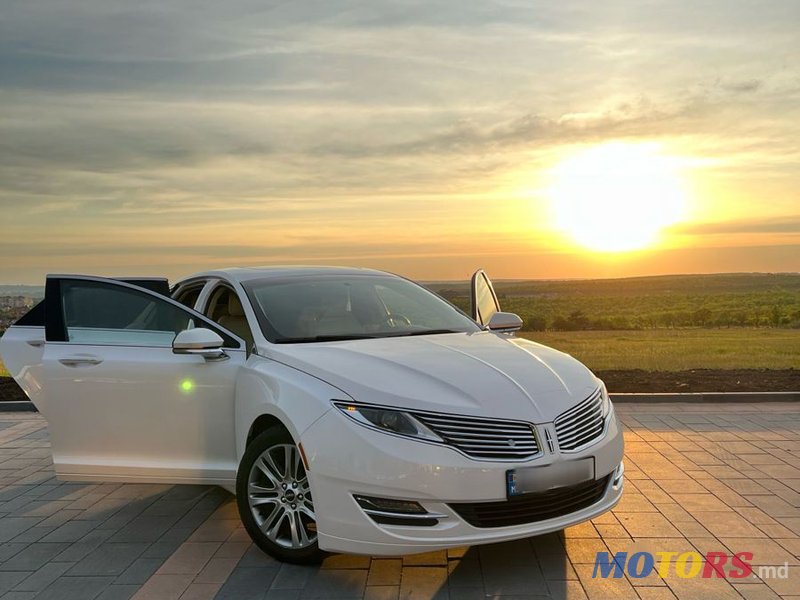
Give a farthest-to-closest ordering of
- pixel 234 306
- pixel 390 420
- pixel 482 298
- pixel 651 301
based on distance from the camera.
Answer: pixel 651 301, pixel 482 298, pixel 234 306, pixel 390 420

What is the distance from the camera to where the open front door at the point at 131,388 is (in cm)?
452

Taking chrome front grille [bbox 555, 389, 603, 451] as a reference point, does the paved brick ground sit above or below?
A: below

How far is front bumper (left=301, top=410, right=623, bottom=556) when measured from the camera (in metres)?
3.42

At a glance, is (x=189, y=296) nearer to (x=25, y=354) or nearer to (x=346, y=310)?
(x=25, y=354)

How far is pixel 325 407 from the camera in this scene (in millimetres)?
3652

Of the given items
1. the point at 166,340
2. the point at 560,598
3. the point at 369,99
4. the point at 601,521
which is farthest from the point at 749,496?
the point at 369,99

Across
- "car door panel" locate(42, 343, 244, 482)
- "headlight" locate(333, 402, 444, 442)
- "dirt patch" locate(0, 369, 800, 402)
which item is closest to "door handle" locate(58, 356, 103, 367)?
"car door panel" locate(42, 343, 244, 482)

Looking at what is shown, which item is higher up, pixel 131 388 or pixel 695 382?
pixel 131 388

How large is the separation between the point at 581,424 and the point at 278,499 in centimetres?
175

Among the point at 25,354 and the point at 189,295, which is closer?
the point at 25,354

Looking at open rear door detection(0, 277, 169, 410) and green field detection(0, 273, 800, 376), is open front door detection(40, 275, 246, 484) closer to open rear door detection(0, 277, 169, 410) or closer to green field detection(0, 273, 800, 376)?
open rear door detection(0, 277, 169, 410)

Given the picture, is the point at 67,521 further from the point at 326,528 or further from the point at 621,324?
the point at 621,324

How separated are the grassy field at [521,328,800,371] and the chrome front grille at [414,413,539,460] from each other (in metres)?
10.4

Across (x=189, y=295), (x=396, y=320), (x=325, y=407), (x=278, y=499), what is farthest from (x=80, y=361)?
(x=396, y=320)
